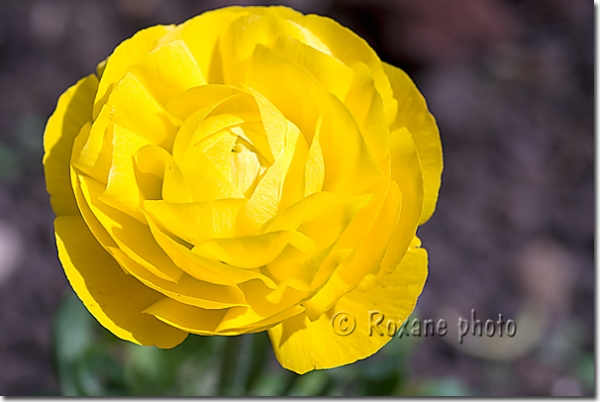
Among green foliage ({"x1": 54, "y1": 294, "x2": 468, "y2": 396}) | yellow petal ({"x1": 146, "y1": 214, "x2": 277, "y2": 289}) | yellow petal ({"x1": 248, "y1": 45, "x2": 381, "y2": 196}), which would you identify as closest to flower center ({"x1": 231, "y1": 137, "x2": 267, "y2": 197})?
yellow petal ({"x1": 248, "y1": 45, "x2": 381, "y2": 196})

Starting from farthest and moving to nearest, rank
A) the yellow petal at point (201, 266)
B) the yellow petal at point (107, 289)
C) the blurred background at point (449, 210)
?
the blurred background at point (449, 210)
the yellow petal at point (107, 289)
the yellow petal at point (201, 266)

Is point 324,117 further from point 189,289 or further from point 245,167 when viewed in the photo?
point 189,289

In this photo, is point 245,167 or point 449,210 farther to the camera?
point 449,210

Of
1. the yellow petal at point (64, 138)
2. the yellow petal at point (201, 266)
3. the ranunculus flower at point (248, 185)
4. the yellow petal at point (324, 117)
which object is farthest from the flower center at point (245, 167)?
the yellow petal at point (64, 138)

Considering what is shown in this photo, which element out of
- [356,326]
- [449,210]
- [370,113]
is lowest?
[449,210]

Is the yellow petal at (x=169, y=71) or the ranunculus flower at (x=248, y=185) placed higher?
the yellow petal at (x=169, y=71)

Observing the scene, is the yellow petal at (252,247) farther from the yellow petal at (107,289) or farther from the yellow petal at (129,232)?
the yellow petal at (107,289)

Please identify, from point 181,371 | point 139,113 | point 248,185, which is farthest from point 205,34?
point 181,371
